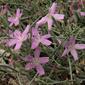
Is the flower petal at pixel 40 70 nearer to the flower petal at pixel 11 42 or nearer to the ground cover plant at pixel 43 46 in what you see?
the ground cover plant at pixel 43 46

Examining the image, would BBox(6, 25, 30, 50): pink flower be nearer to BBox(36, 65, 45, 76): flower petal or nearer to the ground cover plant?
the ground cover plant

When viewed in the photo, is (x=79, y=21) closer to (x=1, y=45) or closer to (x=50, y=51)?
(x=50, y=51)

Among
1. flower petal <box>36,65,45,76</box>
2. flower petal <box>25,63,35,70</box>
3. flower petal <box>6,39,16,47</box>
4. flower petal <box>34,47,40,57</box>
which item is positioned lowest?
flower petal <box>36,65,45,76</box>

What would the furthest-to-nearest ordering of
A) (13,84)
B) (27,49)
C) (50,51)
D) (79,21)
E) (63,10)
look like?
(63,10) → (79,21) → (13,84) → (50,51) → (27,49)

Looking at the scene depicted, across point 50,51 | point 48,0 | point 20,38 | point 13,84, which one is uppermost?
point 48,0

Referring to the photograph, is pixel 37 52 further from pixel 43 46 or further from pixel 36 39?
pixel 43 46

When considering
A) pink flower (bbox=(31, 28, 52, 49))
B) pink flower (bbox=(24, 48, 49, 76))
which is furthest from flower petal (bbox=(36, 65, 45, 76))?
pink flower (bbox=(31, 28, 52, 49))

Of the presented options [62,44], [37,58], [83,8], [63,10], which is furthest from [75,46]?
[63,10]

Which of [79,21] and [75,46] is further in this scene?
[79,21]
